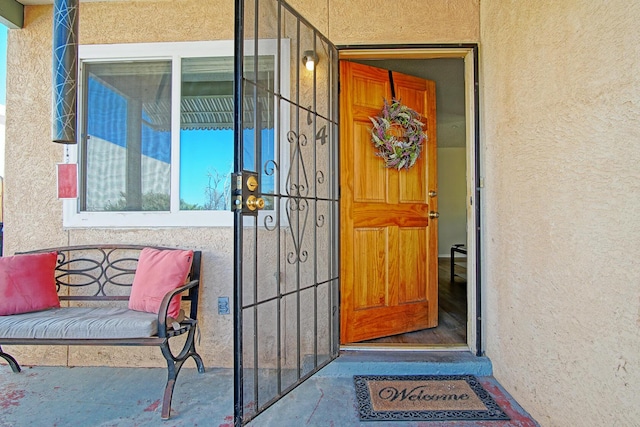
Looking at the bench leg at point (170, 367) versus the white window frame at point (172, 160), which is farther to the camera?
the white window frame at point (172, 160)

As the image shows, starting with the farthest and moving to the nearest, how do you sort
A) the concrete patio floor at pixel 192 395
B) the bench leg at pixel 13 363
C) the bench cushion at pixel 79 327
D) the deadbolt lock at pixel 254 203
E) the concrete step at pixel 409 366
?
1. the bench leg at pixel 13 363
2. the concrete step at pixel 409 366
3. the bench cushion at pixel 79 327
4. the concrete patio floor at pixel 192 395
5. the deadbolt lock at pixel 254 203

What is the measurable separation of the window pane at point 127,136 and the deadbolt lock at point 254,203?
3.73 ft

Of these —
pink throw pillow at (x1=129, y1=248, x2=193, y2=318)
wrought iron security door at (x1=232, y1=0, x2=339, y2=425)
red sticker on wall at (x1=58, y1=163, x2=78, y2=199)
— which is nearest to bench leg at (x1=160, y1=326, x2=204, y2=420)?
pink throw pillow at (x1=129, y1=248, x2=193, y2=318)

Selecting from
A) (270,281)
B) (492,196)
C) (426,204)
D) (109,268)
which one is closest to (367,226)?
(426,204)

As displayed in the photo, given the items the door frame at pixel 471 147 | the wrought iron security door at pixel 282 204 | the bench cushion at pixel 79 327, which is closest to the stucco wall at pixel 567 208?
the door frame at pixel 471 147

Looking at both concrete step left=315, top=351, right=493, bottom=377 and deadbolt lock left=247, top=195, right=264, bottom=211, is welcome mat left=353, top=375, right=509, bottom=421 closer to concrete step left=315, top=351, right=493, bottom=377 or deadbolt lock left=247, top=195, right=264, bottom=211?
concrete step left=315, top=351, right=493, bottom=377

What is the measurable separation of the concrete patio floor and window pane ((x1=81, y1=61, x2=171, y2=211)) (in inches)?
43.8

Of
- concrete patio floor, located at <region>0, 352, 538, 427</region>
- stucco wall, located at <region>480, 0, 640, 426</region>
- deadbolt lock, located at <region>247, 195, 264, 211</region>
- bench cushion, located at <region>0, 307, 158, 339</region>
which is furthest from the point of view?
bench cushion, located at <region>0, 307, 158, 339</region>

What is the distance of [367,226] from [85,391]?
6.59ft

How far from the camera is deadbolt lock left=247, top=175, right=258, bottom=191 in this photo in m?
1.56

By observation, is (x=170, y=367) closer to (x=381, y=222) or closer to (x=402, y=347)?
(x=402, y=347)

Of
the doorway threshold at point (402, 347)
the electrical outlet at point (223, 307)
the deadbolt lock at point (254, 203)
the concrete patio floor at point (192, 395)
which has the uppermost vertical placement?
the deadbolt lock at point (254, 203)

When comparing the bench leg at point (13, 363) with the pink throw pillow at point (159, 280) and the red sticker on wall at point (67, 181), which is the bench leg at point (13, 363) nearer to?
the pink throw pillow at point (159, 280)

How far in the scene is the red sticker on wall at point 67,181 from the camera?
240cm
